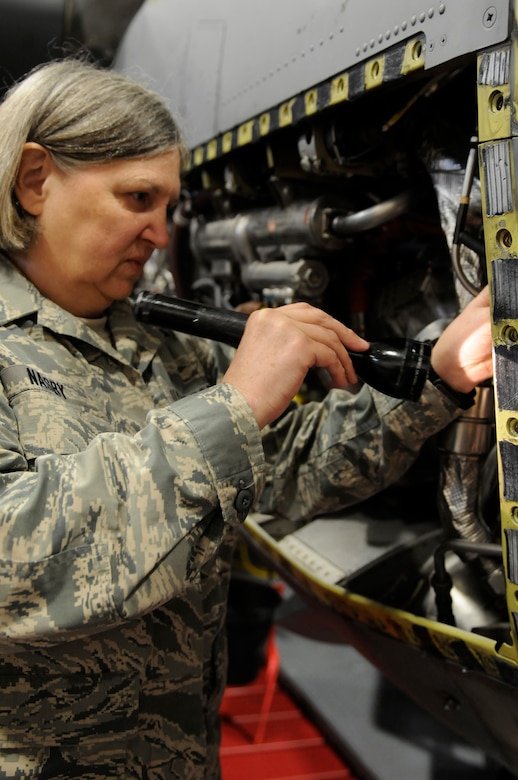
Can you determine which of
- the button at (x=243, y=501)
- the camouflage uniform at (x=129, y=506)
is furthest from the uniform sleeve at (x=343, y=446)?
the button at (x=243, y=501)

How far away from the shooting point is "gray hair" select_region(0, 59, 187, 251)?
46.4 inches

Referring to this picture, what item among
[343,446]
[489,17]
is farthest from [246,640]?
[489,17]

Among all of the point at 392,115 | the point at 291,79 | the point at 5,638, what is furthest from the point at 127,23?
the point at 5,638

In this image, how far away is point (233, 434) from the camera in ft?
3.08

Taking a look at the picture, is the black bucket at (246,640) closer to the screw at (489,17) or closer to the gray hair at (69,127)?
the gray hair at (69,127)

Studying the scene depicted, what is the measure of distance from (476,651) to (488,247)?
655 mm

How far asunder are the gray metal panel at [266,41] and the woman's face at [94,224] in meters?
0.39

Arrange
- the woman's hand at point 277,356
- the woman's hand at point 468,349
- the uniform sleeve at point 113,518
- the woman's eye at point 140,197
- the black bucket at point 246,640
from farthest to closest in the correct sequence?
the black bucket at point 246,640, the woman's eye at point 140,197, the woman's hand at point 468,349, the woman's hand at point 277,356, the uniform sleeve at point 113,518

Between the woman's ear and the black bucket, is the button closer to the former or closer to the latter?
the woman's ear

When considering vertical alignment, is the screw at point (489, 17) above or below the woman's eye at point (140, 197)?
above

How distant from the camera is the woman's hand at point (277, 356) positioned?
98 cm

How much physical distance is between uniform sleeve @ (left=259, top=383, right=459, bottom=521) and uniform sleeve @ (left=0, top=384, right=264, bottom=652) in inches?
16.7

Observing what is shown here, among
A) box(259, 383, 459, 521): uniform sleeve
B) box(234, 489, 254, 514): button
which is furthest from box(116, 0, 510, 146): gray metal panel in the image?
box(234, 489, 254, 514): button

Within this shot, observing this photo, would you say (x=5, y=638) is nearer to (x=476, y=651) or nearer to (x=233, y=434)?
(x=233, y=434)
